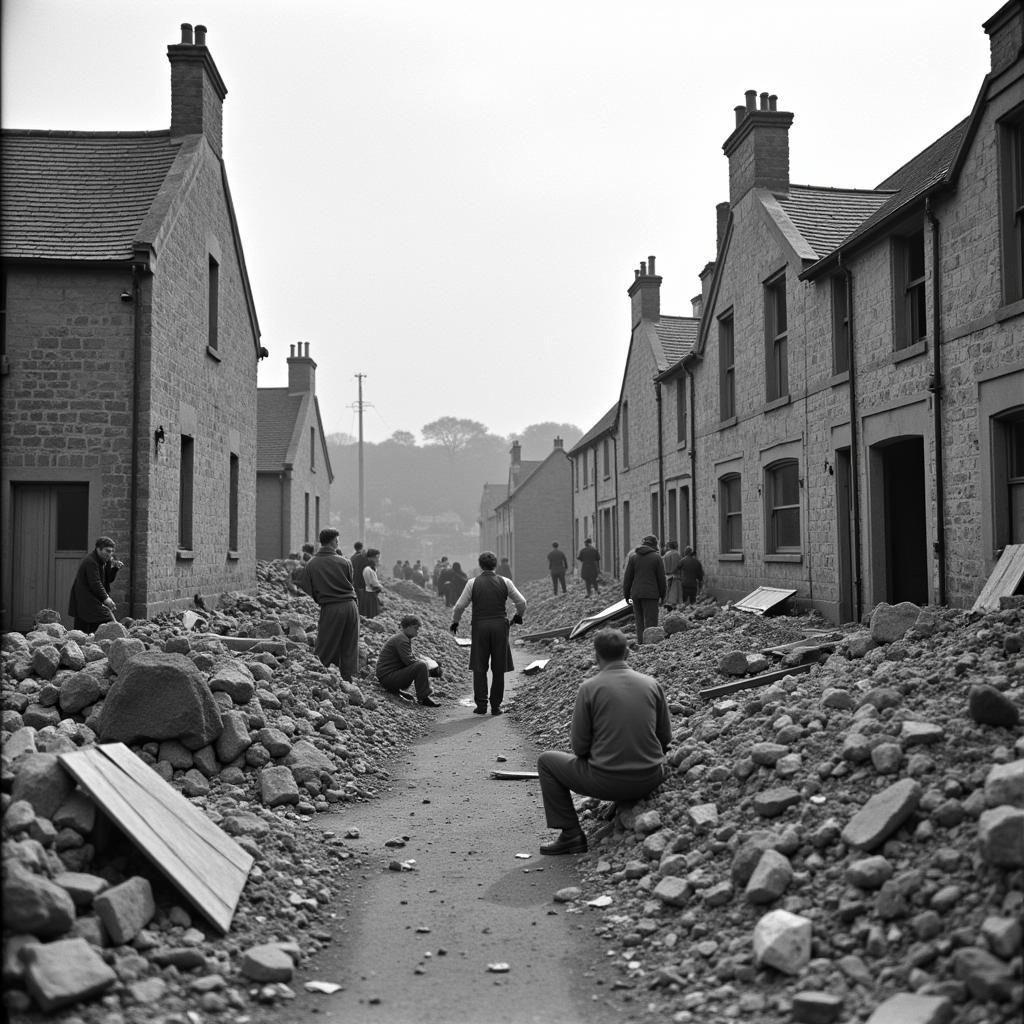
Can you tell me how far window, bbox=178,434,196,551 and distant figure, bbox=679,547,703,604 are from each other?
376 inches

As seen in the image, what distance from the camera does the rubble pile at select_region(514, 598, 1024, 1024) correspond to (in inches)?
154

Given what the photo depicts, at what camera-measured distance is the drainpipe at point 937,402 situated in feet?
36.0

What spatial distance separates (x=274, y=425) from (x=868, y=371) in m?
22.4

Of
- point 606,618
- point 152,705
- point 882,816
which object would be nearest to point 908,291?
point 606,618

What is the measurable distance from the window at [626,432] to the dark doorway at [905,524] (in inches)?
580

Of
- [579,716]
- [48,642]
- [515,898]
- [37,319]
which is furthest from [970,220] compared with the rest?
[37,319]

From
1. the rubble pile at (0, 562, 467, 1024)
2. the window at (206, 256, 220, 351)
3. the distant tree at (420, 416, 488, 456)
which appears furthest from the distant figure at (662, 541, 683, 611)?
the distant tree at (420, 416, 488, 456)

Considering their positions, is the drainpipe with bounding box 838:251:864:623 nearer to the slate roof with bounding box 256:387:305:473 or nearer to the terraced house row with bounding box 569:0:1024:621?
the terraced house row with bounding box 569:0:1024:621

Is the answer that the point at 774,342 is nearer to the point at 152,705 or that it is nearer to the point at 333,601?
the point at 333,601

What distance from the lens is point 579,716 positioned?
Answer: 6.38m

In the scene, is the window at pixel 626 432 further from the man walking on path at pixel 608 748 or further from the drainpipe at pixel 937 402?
the man walking on path at pixel 608 748

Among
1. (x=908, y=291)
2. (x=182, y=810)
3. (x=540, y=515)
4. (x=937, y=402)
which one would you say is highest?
(x=908, y=291)

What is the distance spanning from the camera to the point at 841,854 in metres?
4.89

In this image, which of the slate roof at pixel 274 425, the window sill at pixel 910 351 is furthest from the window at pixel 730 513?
the slate roof at pixel 274 425
